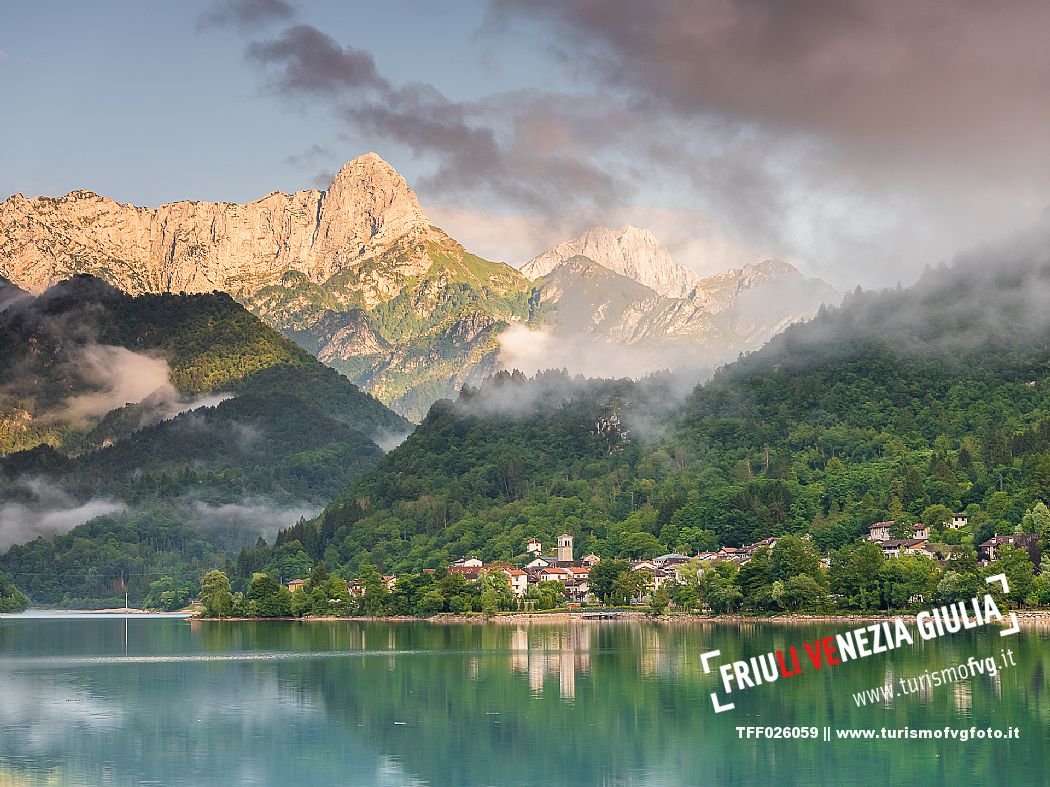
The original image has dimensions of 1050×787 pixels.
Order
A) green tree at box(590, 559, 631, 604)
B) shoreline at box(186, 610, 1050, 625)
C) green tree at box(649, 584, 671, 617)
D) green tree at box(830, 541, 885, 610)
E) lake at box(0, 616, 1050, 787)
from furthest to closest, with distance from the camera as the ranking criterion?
green tree at box(590, 559, 631, 604), green tree at box(649, 584, 671, 617), green tree at box(830, 541, 885, 610), shoreline at box(186, 610, 1050, 625), lake at box(0, 616, 1050, 787)

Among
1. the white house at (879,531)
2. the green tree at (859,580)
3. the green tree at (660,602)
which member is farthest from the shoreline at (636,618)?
the white house at (879,531)

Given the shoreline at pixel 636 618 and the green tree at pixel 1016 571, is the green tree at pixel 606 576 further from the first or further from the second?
the green tree at pixel 1016 571

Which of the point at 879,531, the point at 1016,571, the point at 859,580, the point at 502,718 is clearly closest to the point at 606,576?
the point at 879,531

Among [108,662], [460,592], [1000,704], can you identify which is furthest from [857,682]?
[460,592]

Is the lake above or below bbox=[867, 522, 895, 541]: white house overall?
below

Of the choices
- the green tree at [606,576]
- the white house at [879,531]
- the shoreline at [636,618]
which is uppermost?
the white house at [879,531]

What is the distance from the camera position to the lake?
56125 mm

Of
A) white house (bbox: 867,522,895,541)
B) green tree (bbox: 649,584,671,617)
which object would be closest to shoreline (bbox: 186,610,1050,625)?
green tree (bbox: 649,584,671,617)

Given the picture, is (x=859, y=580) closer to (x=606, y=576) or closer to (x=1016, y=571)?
(x=1016, y=571)

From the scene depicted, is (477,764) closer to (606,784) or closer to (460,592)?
(606,784)

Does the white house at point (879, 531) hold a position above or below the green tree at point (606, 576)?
above

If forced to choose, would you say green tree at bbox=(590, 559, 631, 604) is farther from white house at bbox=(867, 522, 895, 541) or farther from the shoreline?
white house at bbox=(867, 522, 895, 541)

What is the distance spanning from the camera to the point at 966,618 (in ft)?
427

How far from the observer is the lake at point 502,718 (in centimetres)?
5612
